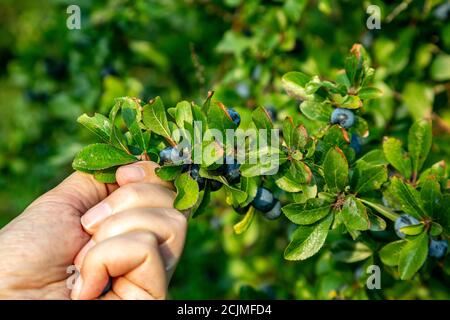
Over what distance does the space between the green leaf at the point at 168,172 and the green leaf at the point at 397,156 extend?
0.47 m

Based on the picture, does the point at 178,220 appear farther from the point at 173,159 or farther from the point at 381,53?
the point at 381,53

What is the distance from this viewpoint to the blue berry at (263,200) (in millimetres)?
1162

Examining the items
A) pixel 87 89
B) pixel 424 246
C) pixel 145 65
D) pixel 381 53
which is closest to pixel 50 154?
pixel 87 89

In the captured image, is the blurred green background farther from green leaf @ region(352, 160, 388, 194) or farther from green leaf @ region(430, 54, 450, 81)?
green leaf @ region(352, 160, 388, 194)

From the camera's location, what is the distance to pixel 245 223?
118cm

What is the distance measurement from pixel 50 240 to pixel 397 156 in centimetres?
72

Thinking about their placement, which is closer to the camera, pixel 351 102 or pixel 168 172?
pixel 168 172

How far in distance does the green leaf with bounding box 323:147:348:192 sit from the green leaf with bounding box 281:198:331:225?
0.13 ft

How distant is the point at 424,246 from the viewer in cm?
112

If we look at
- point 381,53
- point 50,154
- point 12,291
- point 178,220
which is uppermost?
point 381,53

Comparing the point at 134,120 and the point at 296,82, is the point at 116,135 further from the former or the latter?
the point at 296,82

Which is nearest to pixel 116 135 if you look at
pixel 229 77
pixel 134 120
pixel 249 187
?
pixel 134 120

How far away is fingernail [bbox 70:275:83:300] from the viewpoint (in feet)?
3.14

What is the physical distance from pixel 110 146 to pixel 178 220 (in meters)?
0.19
